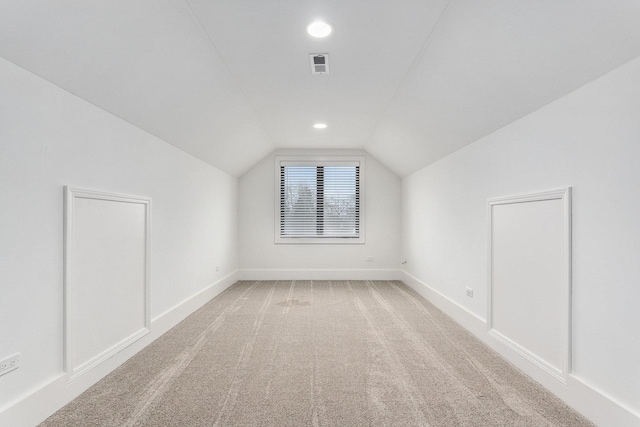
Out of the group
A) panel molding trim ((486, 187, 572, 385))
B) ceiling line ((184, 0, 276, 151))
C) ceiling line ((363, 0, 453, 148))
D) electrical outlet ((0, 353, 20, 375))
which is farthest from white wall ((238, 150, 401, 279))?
electrical outlet ((0, 353, 20, 375))

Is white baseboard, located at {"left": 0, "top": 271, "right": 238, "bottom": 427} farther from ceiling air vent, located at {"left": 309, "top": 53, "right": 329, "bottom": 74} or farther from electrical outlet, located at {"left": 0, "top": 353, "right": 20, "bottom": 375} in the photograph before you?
ceiling air vent, located at {"left": 309, "top": 53, "right": 329, "bottom": 74}

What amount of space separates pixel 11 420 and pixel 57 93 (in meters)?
1.90

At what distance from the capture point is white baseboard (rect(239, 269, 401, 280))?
6562 mm

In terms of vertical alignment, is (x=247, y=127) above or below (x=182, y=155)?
above

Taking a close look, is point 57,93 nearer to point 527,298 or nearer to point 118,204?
point 118,204

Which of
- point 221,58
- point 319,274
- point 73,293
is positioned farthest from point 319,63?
point 319,274

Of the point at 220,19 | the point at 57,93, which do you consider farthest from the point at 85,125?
the point at 220,19

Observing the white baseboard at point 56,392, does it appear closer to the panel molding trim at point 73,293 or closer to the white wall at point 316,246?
the panel molding trim at point 73,293

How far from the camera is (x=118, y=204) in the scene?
280 cm

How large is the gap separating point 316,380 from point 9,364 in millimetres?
1823

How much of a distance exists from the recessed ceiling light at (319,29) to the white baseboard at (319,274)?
476cm

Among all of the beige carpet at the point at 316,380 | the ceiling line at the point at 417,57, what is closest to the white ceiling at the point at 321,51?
the ceiling line at the point at 417,57

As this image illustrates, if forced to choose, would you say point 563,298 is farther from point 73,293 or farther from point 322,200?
point 322,200

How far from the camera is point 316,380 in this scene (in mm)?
2496
